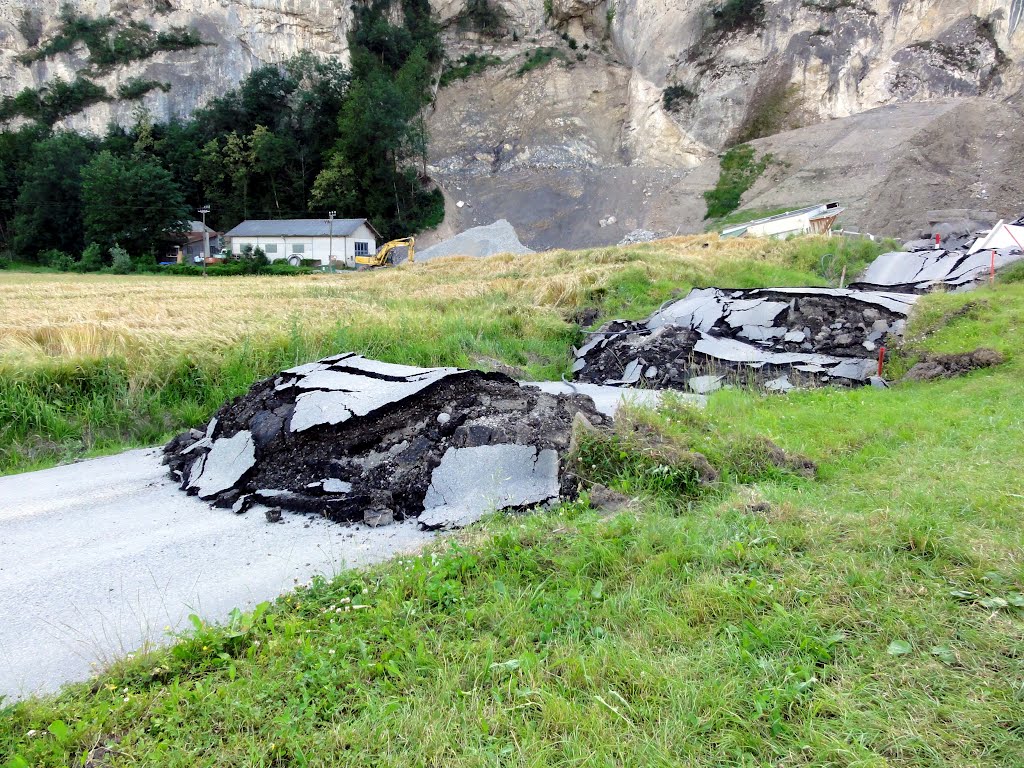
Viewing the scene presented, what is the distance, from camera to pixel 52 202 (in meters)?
52.6

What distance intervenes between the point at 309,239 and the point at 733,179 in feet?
105

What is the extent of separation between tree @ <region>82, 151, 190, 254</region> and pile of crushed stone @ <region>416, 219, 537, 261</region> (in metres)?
22.7

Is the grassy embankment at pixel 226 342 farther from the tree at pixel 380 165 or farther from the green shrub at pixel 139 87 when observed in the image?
the green shrub at pixel 139 87

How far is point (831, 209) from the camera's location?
2995cm

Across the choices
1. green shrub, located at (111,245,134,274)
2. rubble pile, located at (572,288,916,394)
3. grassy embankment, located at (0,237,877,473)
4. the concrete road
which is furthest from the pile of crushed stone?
the concrete road

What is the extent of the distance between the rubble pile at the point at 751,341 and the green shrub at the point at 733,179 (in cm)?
3478

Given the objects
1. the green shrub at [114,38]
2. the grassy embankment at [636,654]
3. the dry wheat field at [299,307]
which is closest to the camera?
the grassy embankment at [636,654]

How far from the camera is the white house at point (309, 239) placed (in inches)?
1804

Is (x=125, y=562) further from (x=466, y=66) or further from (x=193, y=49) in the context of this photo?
(x=193, y=49)

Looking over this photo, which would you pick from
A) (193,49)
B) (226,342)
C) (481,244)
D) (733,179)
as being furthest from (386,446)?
(193,49)

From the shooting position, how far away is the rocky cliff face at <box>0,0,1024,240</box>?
44719mm

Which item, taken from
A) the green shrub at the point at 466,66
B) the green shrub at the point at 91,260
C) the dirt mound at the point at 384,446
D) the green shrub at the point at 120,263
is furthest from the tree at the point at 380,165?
the dirt mound at the point at 384,446

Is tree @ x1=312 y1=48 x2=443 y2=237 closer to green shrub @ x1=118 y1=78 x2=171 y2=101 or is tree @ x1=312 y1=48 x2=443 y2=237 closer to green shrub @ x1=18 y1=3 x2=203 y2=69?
green shrub @ x1=18 y1=3 x2=203 y2=69

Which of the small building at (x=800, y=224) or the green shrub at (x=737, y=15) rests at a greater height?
the green shrub at (x=737, y=15)
